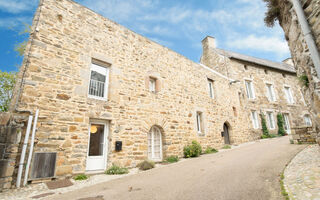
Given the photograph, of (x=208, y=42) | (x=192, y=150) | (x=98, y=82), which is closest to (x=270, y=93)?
(x=208, y=42)

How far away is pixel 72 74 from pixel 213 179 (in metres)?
5.15

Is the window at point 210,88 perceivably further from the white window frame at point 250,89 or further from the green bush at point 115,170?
the green bush at point 115,170

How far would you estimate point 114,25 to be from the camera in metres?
6.96

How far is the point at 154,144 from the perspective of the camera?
715 centimetres

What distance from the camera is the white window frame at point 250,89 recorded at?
14.4 meters

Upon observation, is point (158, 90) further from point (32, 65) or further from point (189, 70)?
point (32, 65)

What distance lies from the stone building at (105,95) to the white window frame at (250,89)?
524 centimetres

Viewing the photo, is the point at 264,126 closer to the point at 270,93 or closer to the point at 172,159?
the point at 270,93

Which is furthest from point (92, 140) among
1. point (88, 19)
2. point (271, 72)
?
point (271, 72)

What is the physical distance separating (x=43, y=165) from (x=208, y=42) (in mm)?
15978

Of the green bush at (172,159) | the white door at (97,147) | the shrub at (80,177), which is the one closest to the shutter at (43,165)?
the shrub at (80,177)

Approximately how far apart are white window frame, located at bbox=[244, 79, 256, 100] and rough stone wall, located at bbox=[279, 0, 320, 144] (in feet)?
37.3

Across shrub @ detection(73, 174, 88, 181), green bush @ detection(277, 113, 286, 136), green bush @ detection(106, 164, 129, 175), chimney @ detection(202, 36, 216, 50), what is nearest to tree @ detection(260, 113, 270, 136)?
green bush @ detection(277, 113, 286, 136)

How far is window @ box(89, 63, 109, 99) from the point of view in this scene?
19.2ft
